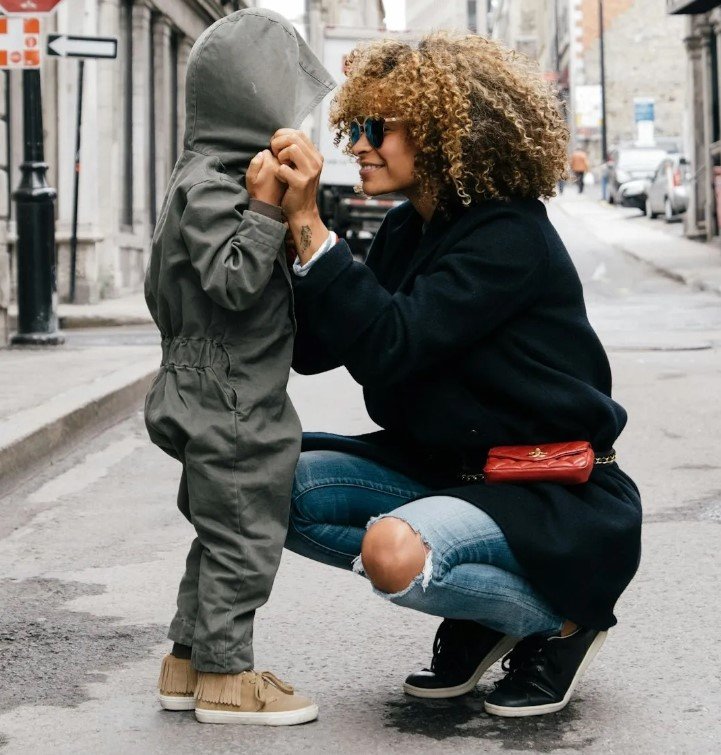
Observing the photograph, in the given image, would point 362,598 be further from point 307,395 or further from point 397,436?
point 307,395

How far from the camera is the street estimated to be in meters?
3.18

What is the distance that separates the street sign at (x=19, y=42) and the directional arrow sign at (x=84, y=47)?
66 cm

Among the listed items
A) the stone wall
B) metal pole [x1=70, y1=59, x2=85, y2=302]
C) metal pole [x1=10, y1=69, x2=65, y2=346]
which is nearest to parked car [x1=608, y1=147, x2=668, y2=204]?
the stone wall

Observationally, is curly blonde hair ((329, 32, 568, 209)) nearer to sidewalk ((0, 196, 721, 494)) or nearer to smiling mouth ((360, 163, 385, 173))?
smiling mouth ((360, 163, 385, 173))

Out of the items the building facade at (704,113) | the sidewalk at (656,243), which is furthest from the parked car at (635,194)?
the building facade at (704,113)

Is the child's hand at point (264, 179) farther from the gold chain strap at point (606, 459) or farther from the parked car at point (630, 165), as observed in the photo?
the parked car at point (630, 165)

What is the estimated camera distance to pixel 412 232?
351cm

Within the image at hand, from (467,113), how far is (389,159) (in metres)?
0.20

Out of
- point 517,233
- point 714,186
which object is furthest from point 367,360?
point 714,186

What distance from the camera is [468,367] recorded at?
3221mm

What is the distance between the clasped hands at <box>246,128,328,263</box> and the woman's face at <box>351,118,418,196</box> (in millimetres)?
264

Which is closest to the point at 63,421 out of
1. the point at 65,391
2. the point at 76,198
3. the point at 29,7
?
the point at 65,391

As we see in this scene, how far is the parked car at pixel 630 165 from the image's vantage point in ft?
136

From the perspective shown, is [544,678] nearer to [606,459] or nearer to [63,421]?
[606,459]
